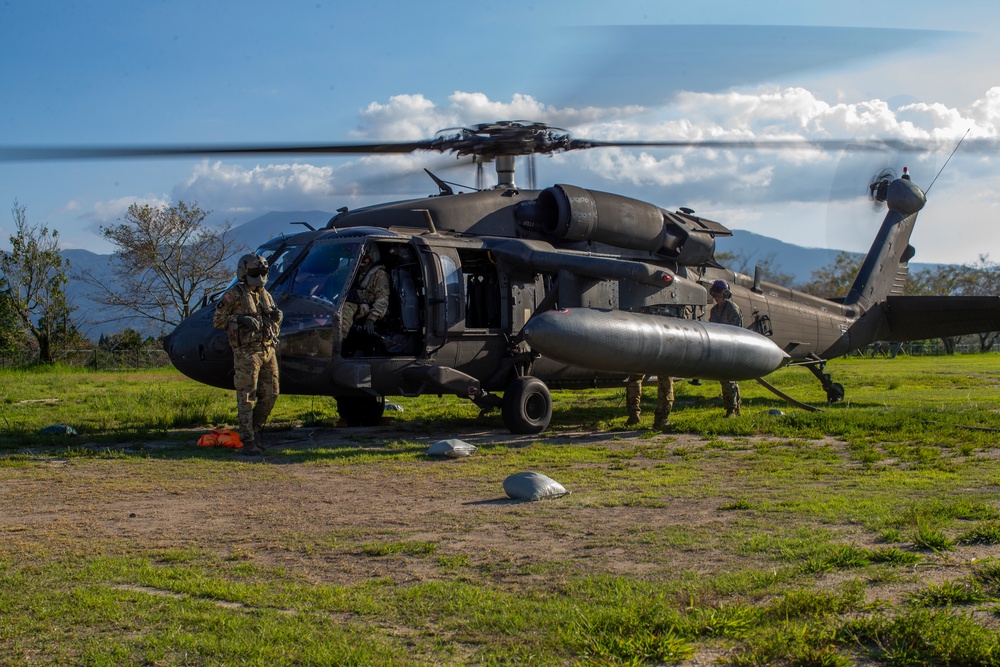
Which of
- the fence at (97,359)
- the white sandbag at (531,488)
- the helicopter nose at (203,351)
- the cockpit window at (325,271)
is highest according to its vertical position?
the cockpit window at (325,271)

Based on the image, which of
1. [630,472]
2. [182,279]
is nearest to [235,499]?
[630,472]

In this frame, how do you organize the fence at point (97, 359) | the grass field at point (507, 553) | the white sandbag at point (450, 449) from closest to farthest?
1. the grass field at point (507, 553)
2. the white sandbag at point (450, 449)
3. the fence at point (97, 359)

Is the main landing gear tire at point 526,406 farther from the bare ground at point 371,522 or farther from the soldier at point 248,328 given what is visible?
the soldier at point 248,328

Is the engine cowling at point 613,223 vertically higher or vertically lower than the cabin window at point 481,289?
higher

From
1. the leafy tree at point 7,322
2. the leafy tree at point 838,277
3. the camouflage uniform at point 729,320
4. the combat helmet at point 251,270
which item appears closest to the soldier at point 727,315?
the camouflage uniform at point 729,320

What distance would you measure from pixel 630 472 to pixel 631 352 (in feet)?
4.62

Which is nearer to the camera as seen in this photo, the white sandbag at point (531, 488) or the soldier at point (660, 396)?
the white sandbag at point (531, 488)

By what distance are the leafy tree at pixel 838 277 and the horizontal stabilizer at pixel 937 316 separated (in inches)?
1791

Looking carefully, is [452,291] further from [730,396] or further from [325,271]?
[730,396]

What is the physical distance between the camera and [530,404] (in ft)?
36.8

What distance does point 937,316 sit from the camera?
15.8 m

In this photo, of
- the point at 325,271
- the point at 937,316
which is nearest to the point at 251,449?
the point at 325,271

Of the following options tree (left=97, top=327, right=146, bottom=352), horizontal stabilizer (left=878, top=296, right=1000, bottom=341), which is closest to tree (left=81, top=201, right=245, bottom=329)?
tree (left=97, top=327, right=146, bottom=352)

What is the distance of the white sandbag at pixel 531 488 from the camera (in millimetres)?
6461
